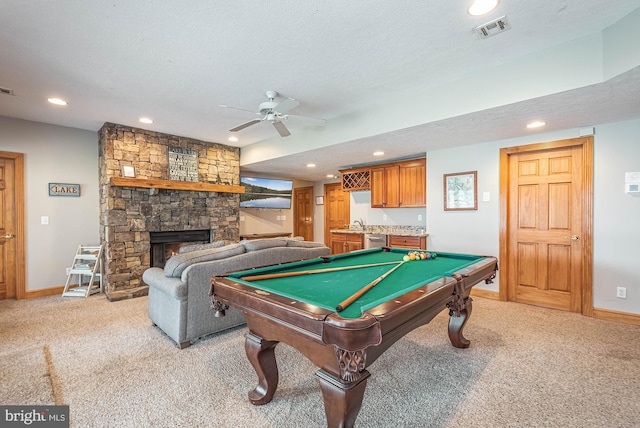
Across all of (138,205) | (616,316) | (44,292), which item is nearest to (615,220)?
(616,316)

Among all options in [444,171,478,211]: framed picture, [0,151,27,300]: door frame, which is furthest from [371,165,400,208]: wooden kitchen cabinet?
[0,151,27,300]: door frame

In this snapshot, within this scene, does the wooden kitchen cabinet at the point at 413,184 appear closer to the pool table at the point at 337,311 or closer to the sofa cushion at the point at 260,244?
the pool table at the point at 337,311

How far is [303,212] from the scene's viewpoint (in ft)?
27.9

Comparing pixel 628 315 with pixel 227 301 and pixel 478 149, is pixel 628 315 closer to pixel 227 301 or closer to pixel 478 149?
pixel 478 149

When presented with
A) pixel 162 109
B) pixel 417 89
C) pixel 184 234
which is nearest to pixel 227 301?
pixel 417 89

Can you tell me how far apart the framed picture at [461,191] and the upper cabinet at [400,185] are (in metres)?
0.45

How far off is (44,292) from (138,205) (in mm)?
1775

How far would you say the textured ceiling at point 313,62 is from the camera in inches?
78.0

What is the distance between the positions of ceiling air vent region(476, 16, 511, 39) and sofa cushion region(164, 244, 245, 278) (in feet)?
9.07

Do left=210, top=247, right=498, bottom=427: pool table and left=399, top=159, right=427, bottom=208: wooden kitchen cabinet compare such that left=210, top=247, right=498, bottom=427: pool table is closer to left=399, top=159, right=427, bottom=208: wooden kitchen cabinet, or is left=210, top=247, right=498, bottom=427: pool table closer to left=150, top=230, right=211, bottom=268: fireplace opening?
left=399, top=159, right=427, bottom=208: wooden kitchen cabinet

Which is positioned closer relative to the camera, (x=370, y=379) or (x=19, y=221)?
(x=370, y=379)

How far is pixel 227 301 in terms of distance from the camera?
1.80 m

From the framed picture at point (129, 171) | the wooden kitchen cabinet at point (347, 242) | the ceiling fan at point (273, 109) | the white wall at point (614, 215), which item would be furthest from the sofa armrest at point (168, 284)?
the white wall at point (614, 215)

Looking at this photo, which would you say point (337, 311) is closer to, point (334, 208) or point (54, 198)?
point (54, 198)
